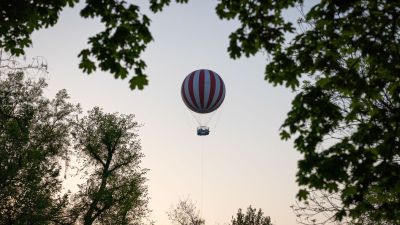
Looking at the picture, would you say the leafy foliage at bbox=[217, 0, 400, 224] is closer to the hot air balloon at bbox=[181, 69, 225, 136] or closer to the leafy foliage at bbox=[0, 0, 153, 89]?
the leafy foliage at bbox=[0, 0, 153, 89]

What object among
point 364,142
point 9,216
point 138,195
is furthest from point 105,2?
point 138,195

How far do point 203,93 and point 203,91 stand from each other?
18 cm

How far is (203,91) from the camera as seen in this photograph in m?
37.7

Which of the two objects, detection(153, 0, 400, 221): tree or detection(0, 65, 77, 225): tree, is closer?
detection(153, 0, 400, 221): tree

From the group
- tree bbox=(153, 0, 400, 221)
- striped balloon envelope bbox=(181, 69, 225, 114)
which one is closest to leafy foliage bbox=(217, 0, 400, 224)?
tree bbox=(153, 0, 400, 221)

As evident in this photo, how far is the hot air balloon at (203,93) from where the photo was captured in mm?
37750

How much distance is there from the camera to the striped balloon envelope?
3775cm

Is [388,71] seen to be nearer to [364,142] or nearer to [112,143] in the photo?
[364,142]

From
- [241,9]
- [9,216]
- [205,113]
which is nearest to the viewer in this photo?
[241,9]

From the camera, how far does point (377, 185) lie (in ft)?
24.1

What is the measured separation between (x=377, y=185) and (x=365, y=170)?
0.33 m

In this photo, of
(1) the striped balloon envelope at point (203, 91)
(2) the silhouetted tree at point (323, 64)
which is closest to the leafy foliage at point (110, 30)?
(2) the silhouetted tree at point (323, 64)

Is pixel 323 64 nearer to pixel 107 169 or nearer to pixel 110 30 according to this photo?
pixel 110 30

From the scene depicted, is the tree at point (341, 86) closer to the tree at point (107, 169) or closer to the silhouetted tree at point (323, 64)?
the silhouetted tree at point (323, 64)
